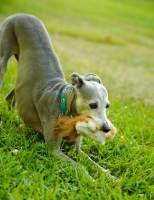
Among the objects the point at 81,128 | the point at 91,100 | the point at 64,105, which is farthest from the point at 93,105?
the point at 64,105

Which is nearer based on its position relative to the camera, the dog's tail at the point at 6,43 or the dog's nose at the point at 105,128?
the dog's nose at the point at 105,128

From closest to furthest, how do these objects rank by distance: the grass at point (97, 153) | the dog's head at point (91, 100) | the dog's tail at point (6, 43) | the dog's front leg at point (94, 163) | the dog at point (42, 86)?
the grass at point (97, 153) → the dog's head at point (91, 100) → the dog at point (42, 86) → the dog's front leg at point (94, 163) → the dog's tail at point (6, 43)

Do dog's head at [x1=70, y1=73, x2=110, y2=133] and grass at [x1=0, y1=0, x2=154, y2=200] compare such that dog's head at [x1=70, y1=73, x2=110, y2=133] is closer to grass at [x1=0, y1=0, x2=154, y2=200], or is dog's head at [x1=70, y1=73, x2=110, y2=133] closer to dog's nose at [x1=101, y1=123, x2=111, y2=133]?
dog's nose at [x1=101, y1=123, x2=111, y2=133]

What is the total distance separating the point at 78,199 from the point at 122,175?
2.10 ft

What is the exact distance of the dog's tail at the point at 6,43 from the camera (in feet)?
13.2

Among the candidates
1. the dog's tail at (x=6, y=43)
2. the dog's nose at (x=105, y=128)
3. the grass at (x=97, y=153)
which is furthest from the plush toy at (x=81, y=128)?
the dog's tail at (x=6, y=43)

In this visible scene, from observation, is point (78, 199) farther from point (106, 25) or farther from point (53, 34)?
point (106, 25)

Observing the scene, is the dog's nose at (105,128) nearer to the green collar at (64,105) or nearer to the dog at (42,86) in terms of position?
the dog at (42,86)

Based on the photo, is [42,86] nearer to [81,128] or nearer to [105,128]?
[81,128]

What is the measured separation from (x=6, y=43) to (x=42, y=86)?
73 cm

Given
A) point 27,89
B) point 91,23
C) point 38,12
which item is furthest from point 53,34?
point 27,89

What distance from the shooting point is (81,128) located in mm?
3027

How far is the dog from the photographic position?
3.14 m

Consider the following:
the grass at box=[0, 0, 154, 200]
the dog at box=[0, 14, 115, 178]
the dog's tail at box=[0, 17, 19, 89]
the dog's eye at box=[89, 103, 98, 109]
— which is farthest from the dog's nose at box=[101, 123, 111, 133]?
the dog's tail at box=[0, 17, 19, 89]
